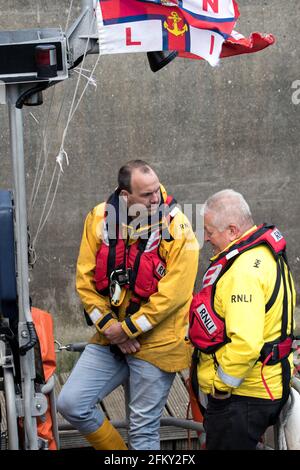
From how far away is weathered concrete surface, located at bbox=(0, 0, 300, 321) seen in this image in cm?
651

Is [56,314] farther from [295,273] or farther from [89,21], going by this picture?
[89,21]

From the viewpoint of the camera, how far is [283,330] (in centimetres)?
426

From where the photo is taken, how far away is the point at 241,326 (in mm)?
4074

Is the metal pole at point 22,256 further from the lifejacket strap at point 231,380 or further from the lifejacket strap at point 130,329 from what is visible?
the lifejacket strap at point 231,380

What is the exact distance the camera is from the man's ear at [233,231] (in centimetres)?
431

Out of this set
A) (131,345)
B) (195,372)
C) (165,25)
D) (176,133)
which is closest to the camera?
(165,25)

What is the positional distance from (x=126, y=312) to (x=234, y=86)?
241 cm

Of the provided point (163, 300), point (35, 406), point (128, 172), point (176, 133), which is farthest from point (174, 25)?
point (176, 133)

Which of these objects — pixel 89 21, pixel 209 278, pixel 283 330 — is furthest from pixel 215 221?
pixel 89 21

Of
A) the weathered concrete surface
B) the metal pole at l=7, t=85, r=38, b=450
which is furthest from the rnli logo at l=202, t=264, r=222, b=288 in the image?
the weathered concrete surface

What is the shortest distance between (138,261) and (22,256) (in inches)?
30.9

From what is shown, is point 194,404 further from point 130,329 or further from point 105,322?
point 105,322

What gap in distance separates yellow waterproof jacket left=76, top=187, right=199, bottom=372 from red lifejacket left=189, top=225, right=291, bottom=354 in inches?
14.2
